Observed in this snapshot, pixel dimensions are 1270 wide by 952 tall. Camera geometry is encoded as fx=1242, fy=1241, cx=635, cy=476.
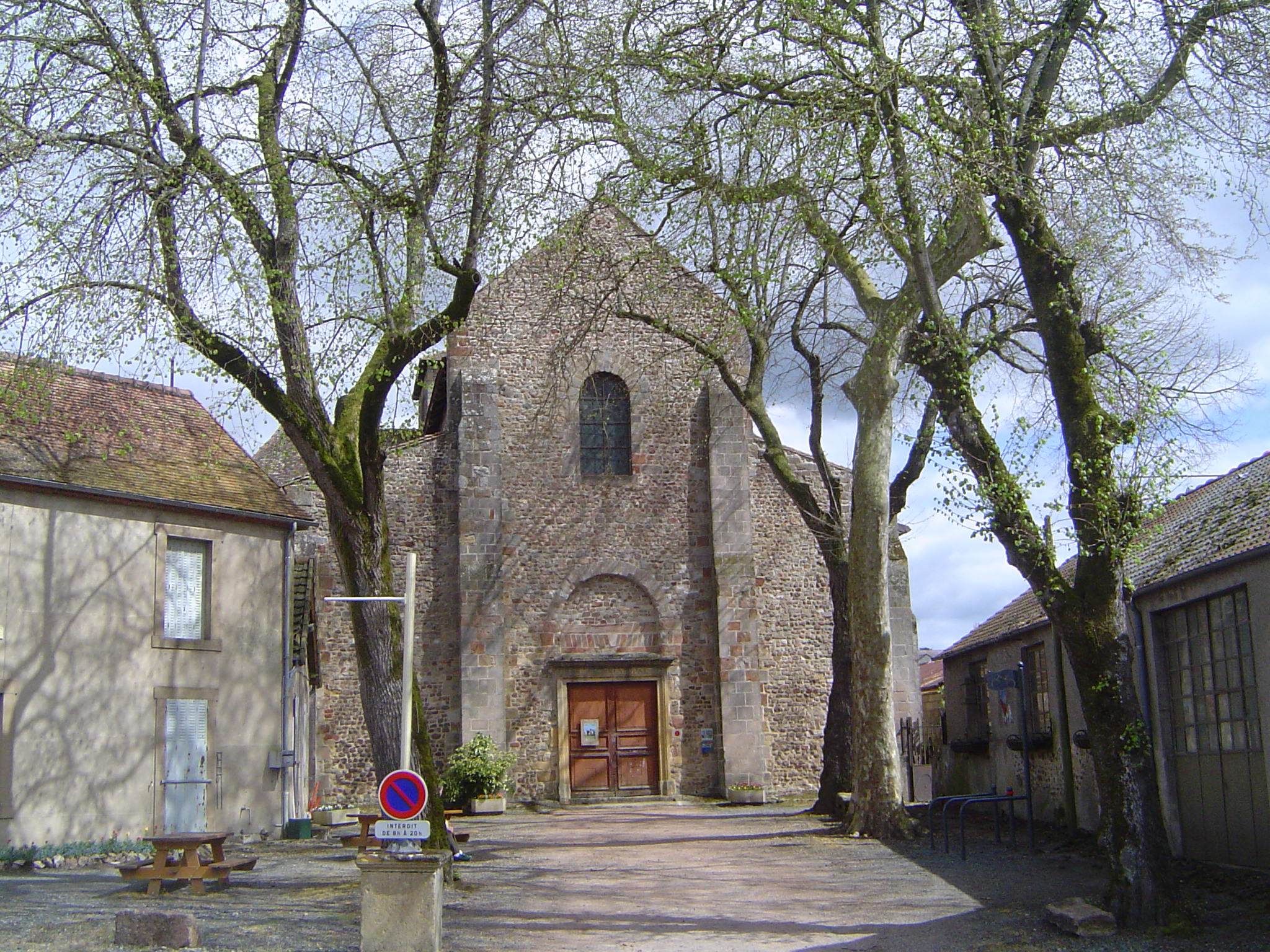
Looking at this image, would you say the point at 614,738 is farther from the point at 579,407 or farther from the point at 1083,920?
the point at 1083,920

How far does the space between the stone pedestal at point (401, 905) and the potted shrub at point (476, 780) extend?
12.4 meters

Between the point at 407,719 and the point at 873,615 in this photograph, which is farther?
the point at 873,615

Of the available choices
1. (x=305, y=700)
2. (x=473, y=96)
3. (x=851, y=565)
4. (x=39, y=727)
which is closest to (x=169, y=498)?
(x=39, y=727)

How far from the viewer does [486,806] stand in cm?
2106

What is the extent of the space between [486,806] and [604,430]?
295 inches

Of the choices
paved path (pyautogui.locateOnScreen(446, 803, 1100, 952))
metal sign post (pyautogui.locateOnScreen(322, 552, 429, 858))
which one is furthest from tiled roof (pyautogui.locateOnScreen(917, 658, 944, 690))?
metal sign post (pyautogui.locateOnScreen(322, 552, 429, 858))

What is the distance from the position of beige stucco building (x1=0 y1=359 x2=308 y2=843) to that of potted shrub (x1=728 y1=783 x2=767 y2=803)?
813cm

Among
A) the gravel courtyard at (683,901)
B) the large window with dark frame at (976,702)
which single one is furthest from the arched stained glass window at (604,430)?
the gravel courtyard at (683,901)

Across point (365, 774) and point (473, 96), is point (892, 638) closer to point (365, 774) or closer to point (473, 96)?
point (365, 774)

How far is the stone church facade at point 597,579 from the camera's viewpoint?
2248 cm

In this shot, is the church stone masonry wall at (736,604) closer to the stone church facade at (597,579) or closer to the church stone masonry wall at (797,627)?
the stone church facade at (597,579)

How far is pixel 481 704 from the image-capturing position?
2214cm

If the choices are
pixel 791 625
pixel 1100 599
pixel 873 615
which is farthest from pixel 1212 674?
pixel 791 625

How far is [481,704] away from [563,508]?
13.1 feet
